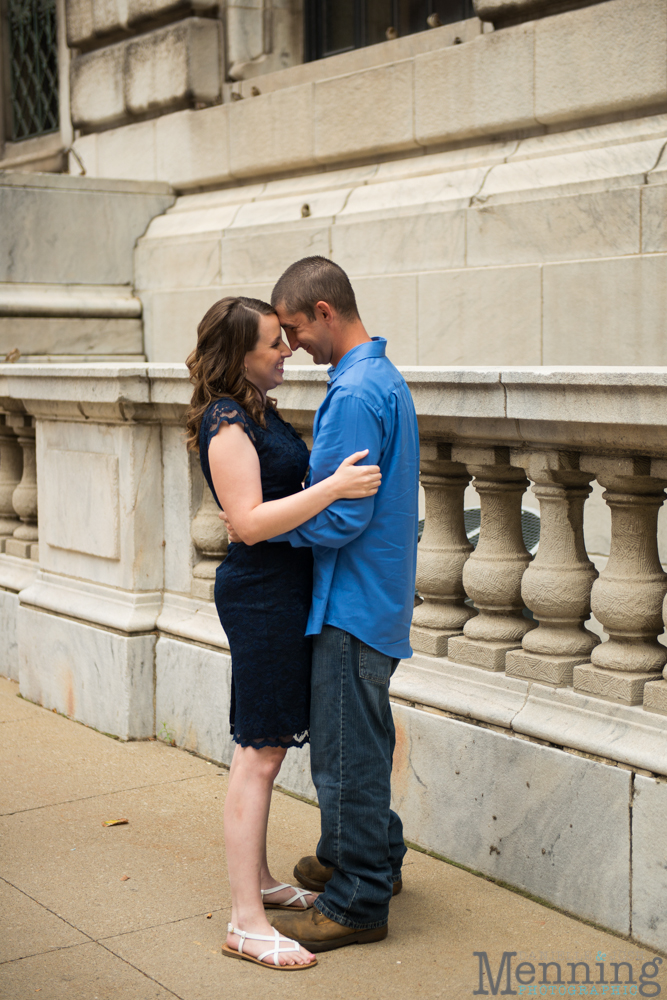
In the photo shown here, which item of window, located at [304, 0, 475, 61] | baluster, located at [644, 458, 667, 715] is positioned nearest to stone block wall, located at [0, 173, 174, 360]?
window, located at [304, 0, 475, 61]

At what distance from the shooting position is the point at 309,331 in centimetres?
324

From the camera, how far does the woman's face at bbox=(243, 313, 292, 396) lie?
10.8 feet

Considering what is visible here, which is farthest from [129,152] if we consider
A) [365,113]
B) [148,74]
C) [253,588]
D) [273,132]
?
[253,588]

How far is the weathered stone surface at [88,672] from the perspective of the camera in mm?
5320

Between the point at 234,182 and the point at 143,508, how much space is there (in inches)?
200

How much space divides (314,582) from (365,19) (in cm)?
734

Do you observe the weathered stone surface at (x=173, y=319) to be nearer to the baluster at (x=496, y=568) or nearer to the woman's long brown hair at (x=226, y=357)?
the baluster at (x=496, y=568)

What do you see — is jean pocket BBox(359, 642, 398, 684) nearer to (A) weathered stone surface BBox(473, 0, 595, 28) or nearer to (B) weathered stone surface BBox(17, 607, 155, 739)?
(B) weathered stone surface BBox(17, 607, 155, 739)

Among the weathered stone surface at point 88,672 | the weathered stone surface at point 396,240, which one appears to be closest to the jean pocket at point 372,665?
the weathered stone surface at point 88,672

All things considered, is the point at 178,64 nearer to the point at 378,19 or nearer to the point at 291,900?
the point at 378,19

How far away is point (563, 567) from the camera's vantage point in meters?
3.73

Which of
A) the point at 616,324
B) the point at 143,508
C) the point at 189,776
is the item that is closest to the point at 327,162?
the point at 616,324

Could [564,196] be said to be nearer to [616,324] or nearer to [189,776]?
[616,324]

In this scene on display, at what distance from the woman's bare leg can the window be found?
6569mm
